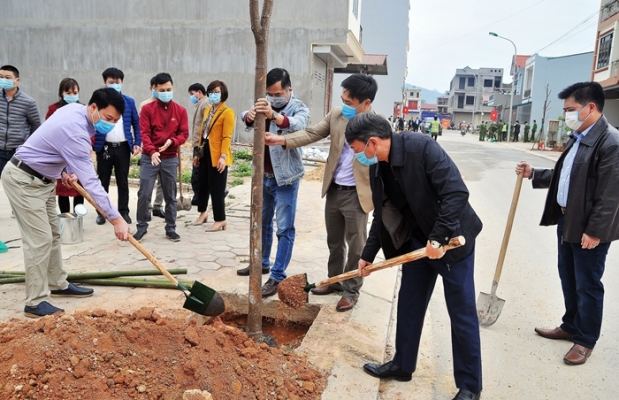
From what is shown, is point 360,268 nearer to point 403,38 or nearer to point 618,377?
point 618,377

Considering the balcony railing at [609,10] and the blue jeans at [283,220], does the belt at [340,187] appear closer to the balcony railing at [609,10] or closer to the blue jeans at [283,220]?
the blue jeans at [283,220]

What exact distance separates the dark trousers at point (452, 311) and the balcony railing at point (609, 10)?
2694cm

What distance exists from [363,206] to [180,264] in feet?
6.95

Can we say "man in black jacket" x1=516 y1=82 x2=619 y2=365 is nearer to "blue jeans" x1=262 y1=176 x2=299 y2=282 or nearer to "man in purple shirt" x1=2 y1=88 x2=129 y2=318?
"blue jeans" x1=262 y1=176 x2=299 y2=282

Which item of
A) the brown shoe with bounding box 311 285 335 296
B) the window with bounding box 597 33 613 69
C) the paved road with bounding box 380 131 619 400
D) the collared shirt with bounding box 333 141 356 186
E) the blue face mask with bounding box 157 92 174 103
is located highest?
the window with bounding box 597 33 613 69

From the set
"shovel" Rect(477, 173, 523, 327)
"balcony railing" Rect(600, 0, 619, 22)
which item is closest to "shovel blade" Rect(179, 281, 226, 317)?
"shovel" Rect(477, 173, 523, 327)

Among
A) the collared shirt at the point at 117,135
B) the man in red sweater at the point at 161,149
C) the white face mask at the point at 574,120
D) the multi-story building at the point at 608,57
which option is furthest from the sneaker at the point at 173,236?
the multi-story building at the point at 608,57

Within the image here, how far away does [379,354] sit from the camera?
10.6 ft

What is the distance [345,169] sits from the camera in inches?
152

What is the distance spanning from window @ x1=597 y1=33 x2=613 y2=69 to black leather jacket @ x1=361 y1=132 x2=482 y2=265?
2669 centimetres

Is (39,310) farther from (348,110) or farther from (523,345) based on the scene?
(523,345)

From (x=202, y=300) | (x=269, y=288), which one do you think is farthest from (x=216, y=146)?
(x=202, y=300)

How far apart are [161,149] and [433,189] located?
398 cm

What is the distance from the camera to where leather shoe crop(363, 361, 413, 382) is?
2.97 metres
